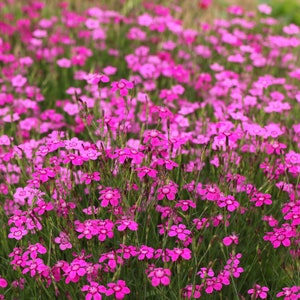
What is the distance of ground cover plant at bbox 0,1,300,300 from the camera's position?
93.0 inches

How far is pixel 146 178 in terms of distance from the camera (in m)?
2.44

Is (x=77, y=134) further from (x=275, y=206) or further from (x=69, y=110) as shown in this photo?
(x=275, y=206)

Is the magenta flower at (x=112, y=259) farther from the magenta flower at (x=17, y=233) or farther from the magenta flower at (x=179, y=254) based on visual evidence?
the magenta flower at (x=17, y=233)

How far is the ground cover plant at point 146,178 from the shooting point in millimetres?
2363

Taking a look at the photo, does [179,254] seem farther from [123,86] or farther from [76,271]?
[123,86]

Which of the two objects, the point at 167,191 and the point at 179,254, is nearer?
the point at 179,254

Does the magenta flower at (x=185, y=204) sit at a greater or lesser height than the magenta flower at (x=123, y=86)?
lesser

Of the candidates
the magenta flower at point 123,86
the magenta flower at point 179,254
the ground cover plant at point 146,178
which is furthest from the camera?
the magenta flower at point 123,86

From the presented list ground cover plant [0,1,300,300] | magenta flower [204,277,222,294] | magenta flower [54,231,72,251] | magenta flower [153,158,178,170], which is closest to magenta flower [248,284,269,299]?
ground cover plant [0,1,300,300]

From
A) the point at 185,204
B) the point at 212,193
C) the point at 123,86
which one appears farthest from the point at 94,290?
the point at 123,86

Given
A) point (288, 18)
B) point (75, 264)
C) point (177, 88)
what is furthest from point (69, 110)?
point (288, 18)

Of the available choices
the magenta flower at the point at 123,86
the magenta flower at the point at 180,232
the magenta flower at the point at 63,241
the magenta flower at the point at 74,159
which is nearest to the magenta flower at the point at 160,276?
the magenta flower at the point at 180,232

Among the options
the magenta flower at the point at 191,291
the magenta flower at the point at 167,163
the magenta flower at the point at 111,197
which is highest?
the magenta flower at the point at 167,163

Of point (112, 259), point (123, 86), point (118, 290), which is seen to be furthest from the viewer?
point (123, 86)
